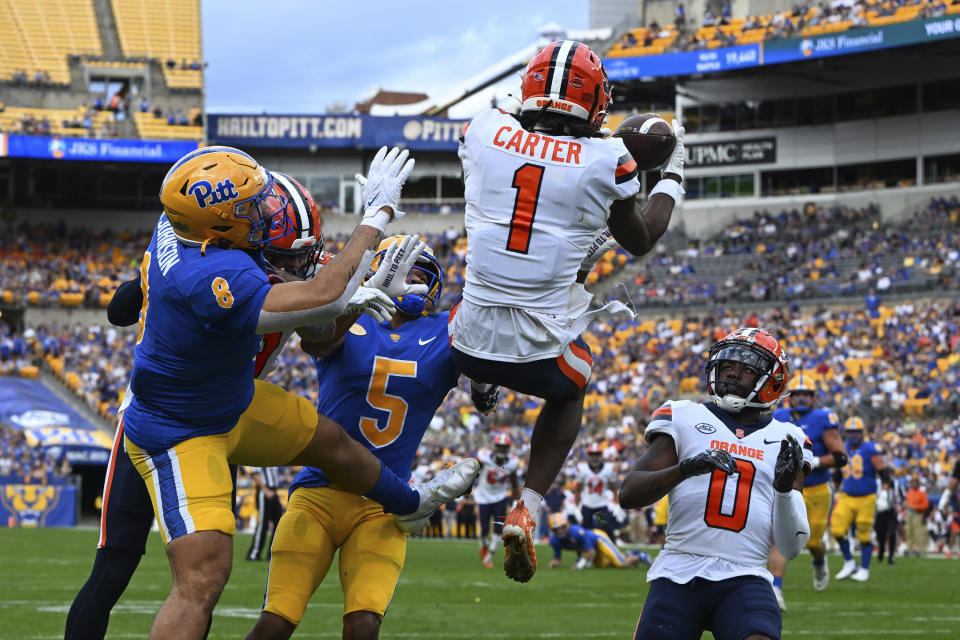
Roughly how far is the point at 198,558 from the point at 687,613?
6.55 ft

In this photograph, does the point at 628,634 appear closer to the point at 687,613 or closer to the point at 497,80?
the point at 687,613

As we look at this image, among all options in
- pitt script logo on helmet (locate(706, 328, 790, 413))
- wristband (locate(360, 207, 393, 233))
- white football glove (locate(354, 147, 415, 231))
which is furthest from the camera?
pitt script logo on helmet (locate(706, 328, 790, 413))

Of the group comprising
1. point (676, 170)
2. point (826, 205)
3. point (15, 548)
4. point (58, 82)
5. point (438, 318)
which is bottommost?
point (15, 548)

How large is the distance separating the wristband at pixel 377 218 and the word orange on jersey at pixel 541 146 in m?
0.58

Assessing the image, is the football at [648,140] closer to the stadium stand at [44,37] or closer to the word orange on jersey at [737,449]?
the word orange on jersey at [737,449]

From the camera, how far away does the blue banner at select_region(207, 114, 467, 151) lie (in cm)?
4653

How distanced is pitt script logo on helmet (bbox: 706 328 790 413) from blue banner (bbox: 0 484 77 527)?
26.6m

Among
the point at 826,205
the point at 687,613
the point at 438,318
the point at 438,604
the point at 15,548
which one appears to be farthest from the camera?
the point at 826,205

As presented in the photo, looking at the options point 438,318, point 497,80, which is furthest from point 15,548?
point 497,80

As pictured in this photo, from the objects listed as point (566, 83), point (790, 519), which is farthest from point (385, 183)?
point (790, 519)

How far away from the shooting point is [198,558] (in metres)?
4.93

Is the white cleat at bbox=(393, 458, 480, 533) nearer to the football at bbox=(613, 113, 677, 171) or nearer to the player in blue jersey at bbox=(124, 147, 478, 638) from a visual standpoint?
the player in blue jersey at bbox=(124, 147, 478, 638)

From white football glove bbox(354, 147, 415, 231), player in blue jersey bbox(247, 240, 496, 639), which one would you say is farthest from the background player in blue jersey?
player in blue jersey bbox(247, 240, 496, 639)

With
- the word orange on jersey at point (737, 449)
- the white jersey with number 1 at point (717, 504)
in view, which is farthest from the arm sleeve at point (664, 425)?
the word orange on jersey at point (737, 449)
